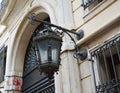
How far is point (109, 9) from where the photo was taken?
4.70m

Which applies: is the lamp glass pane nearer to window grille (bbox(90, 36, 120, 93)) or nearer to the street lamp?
the street lamp

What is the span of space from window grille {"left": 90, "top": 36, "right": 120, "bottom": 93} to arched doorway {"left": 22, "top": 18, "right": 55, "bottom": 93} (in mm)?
2115

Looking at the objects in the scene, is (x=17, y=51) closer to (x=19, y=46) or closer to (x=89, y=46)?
(x=19, y=46)

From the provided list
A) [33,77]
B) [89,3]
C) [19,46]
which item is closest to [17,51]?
[19,46]

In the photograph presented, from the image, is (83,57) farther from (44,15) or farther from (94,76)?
(44,15)

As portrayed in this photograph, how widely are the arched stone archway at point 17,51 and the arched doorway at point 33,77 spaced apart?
15 cm

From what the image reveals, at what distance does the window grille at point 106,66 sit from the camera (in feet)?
14.1

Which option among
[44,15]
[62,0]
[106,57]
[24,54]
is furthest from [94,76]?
[24,54]

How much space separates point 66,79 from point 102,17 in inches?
52.9

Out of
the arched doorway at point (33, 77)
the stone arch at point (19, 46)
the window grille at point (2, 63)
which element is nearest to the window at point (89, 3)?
the arched doorway at point (33, 77)

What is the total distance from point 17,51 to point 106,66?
4620mm

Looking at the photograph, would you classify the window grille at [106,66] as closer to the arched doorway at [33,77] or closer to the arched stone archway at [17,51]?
the arched doorway at [33,77]

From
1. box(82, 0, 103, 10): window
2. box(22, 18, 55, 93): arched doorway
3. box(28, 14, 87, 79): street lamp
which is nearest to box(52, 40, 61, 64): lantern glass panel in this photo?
box(28, 14, 87, 79): street lamp

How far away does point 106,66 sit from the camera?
4.46 metres
